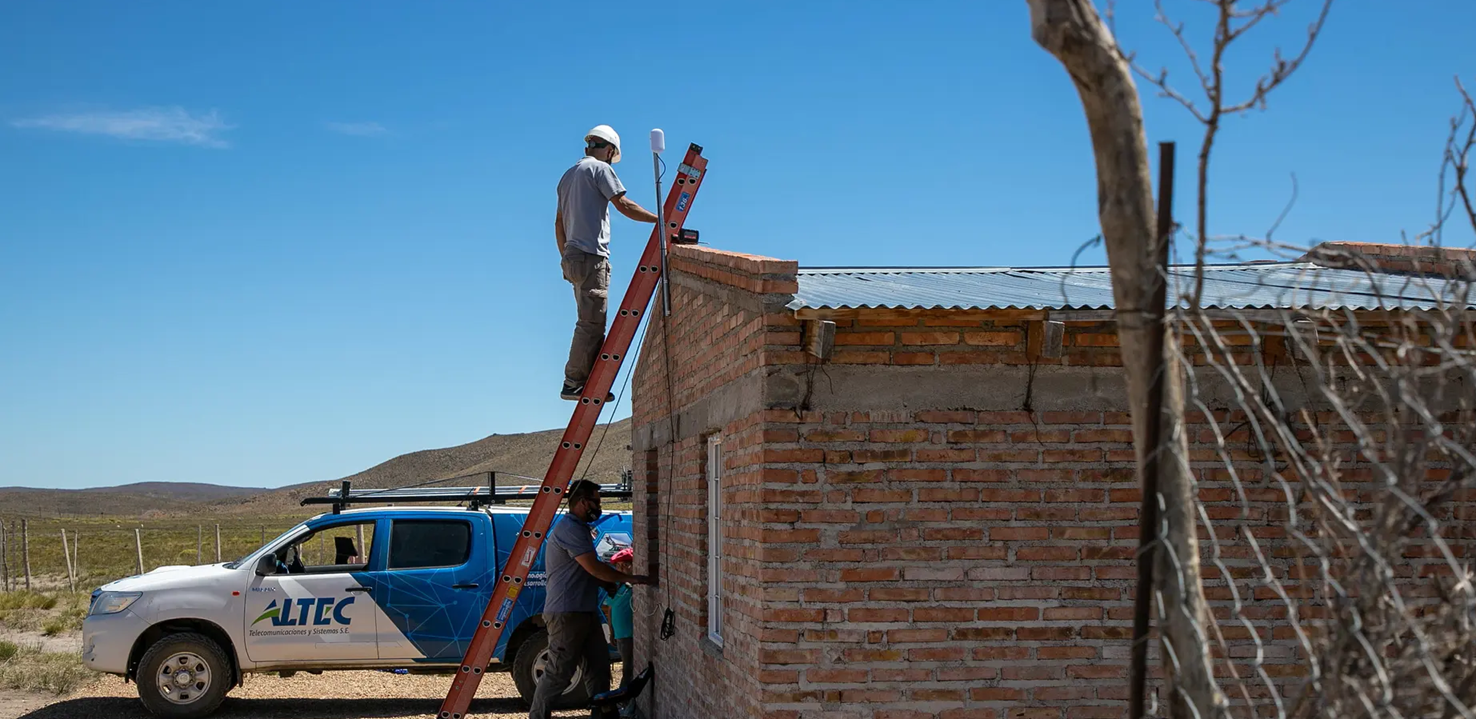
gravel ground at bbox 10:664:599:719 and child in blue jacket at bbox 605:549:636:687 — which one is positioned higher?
child in blue jacket at bbox 605:549:636:687

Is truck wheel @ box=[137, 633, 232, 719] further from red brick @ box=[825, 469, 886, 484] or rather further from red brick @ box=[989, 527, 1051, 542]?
red brick @ box=[989, 527, 1051, 542]

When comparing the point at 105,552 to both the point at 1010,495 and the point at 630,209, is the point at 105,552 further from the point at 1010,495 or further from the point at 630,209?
the point at 1010,495

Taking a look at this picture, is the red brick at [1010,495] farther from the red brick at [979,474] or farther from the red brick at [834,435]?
the red brick at [834,435]

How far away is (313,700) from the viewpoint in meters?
14.0

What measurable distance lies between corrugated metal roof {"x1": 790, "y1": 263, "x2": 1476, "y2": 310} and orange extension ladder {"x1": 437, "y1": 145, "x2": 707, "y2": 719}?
101 cm

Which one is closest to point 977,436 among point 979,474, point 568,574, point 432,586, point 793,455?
point 979,474

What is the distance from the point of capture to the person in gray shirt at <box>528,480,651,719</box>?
31.6ft

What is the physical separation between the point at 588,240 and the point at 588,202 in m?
0.27

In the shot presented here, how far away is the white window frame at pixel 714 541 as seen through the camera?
26.7 ft

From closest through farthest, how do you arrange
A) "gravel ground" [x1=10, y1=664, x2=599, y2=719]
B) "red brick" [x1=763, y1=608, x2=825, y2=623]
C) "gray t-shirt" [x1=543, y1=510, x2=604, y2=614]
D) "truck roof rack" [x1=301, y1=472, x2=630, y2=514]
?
"red brick" [x1=763, y1=608, x2=825, y2=623] → "gray t-shirt" [x1=543, y1=510, x2=604, y2=614] → "gravel ground" [x1=10, y1=664, x2=599, y2=719] → "truck roof rack" [x1=301, y1=472, x2=630, y2=514]

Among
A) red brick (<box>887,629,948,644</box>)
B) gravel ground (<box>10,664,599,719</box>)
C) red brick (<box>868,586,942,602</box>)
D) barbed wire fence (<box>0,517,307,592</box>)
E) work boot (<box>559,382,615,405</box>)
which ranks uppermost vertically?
work boot (<box>559,382,615,405</box>)

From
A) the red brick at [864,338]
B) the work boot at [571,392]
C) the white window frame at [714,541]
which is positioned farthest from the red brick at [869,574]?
the work boot at [571,392]

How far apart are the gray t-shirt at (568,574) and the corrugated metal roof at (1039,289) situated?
2.58m

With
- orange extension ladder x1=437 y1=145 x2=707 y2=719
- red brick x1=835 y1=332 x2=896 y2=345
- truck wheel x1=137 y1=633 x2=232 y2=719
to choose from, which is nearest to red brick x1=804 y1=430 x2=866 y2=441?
red brick x1=835 y1=332 x2=896 y2=345
